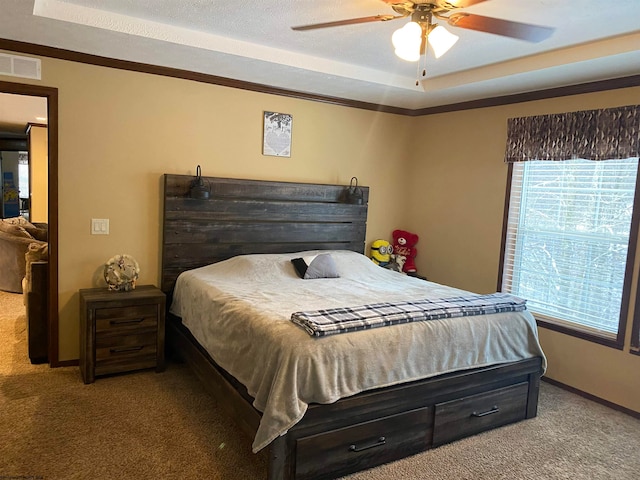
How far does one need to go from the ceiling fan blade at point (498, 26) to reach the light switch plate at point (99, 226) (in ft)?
9.21

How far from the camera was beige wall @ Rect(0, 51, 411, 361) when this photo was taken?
3.48m

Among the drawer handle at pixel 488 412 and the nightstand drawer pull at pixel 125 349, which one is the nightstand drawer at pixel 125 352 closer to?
the nightstand drawer pull at pixel 125 349

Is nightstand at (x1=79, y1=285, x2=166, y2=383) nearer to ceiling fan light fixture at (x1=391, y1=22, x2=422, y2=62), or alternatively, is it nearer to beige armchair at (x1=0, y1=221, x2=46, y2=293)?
ceiling fan light fixture at (x1=391, y1=22, x2=422, y2=62)

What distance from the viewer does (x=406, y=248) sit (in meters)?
4.99

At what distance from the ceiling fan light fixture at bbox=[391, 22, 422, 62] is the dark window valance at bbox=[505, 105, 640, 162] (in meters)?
1.97

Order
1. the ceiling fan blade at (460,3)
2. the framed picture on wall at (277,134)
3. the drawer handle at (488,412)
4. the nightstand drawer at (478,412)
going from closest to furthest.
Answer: the ceiling fan blade at (460,3) → the nightstand drawer at (478,412) → the drawer handle at (488,412) → the framed picture on wall at (277,134)

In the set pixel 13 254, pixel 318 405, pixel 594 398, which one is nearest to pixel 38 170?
pixel 13 254

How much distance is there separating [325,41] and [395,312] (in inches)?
73.1

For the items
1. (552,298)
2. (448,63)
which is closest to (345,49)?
(448,63)

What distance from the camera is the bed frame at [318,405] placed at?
2330 millimetres

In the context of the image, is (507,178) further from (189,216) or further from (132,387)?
(132,387)

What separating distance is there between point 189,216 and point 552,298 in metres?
3.01

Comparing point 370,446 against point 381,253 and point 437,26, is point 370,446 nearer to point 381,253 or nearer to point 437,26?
point 437,26

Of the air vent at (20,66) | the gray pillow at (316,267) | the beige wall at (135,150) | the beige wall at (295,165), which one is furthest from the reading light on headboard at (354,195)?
the air vent at (20,66)
